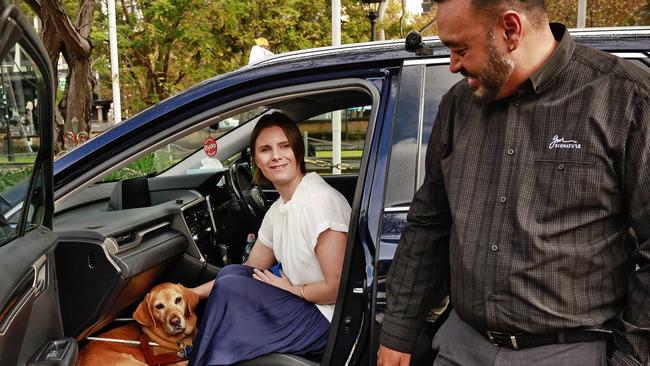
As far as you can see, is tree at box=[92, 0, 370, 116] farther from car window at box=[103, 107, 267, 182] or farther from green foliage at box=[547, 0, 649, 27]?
car window at box=[103, 107, 267, 182]

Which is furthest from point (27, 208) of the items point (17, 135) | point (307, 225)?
point (307, 225)

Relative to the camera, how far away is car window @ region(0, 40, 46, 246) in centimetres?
159

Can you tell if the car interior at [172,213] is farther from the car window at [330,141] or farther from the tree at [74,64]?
the tree at [74,64]

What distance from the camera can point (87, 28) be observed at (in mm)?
8281

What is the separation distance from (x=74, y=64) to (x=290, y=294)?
21.2 feet

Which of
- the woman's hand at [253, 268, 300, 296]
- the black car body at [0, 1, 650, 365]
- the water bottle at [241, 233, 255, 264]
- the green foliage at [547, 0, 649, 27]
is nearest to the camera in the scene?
the black car body at [0, 1, 650, 365]

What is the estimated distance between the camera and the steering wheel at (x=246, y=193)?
12.0 ft

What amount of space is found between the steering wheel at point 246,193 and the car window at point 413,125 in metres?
1.65

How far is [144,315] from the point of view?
2.89m

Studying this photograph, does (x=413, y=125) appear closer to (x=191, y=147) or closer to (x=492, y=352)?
(x=492, y=352)

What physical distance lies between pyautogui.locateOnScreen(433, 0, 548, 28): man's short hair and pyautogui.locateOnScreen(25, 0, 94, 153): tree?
664 cm

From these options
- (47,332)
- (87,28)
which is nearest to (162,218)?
(47,332)

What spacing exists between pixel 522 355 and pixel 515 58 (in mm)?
724

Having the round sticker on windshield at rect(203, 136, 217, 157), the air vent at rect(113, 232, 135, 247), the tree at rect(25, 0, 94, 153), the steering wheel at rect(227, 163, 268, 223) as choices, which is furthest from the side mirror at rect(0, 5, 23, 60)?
the tree at rect(25, 0, 94, 153)
